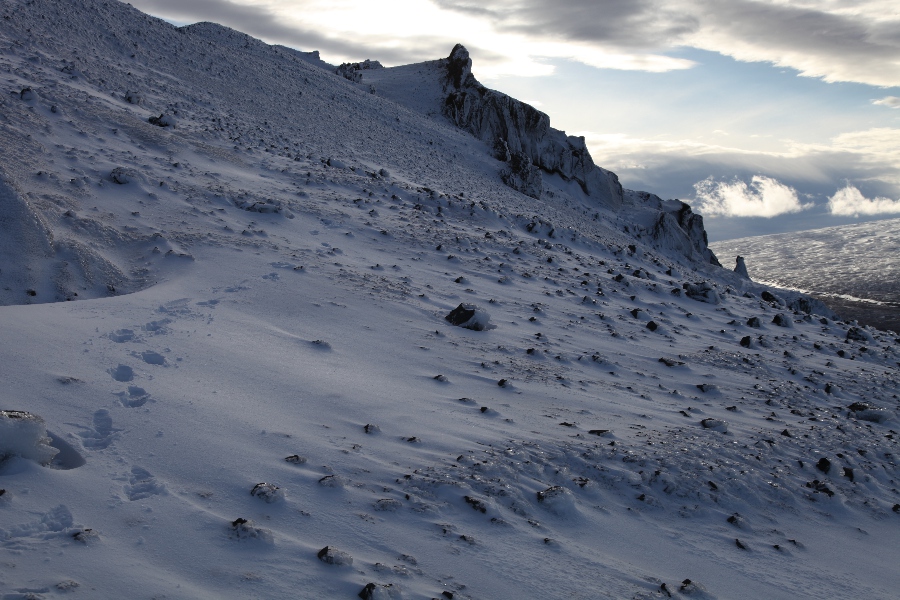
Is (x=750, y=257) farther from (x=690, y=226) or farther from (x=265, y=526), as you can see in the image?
(x=265, y=526)

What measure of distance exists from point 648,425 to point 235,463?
4763 millimetres

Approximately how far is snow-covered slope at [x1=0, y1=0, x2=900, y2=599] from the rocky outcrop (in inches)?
1022

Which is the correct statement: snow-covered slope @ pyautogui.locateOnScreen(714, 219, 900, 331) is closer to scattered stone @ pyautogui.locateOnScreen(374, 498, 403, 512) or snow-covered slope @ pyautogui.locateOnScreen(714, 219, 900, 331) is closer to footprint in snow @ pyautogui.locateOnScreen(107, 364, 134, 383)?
scattered stone @ pyautogui.locateOnScreen(374, 498, 403, 512)

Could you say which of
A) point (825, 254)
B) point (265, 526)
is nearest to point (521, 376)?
point (265, 526)

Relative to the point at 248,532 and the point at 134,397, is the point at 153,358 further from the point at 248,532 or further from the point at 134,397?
the point at 248,532

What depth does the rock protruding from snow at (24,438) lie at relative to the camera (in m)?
3.92

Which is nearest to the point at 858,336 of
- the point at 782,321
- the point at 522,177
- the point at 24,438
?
the point at 782,321

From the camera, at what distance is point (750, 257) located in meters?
164

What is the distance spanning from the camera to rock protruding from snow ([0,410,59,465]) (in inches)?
154

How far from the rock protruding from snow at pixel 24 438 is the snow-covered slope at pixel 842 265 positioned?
319 feet

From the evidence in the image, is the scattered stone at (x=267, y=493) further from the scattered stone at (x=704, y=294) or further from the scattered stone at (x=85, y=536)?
the scattered stone at (x=704, y=294)

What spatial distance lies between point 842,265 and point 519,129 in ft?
422

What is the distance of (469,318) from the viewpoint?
941cm

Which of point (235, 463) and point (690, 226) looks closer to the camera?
point (235, 463)
